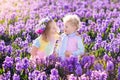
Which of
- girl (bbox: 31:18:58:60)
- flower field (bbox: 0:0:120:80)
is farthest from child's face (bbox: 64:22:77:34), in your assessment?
flower field (bbox: 0:0:120:80)

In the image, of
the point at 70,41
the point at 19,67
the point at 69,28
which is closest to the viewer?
the point at 19,67

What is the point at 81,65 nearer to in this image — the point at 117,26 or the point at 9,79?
the point at 9,79

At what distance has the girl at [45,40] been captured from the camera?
7.38m

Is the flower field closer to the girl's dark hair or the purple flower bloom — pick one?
the purple flower bloom

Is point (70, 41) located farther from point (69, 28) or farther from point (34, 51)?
point (34, 51)

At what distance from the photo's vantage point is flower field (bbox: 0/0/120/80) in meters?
6.41

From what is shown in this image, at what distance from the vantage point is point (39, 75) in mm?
5922

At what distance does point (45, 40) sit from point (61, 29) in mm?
2259

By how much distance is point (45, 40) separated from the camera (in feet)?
24.8

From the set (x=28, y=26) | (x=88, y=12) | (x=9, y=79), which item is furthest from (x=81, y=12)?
(x=9, y=79)

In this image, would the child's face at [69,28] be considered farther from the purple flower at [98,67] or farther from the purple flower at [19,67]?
the purple flower at [19,67]

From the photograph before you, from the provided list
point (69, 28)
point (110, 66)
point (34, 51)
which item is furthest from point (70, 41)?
point (110, 66)

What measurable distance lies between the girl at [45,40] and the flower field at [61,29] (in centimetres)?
30

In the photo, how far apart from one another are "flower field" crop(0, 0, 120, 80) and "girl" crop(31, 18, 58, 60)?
30cm
